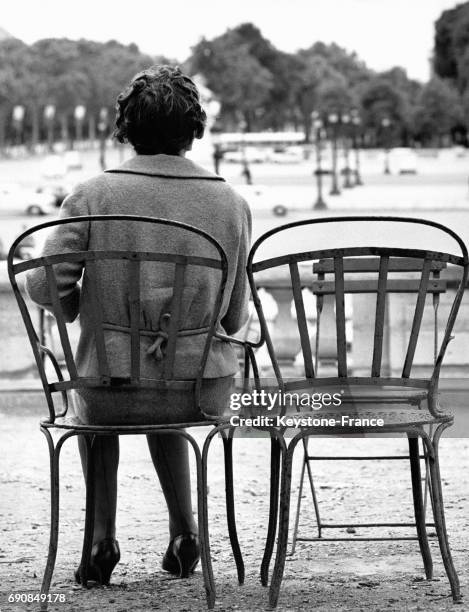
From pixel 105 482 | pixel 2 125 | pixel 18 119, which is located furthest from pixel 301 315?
pixel 18 119

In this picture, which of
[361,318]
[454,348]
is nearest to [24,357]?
[361,318]

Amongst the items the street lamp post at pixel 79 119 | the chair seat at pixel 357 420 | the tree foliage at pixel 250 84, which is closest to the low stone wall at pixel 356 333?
the chair seat at pixel 357 420

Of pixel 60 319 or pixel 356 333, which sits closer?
pixel 60 319

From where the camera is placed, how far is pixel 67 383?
313cm

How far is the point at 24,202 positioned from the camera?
63281mm

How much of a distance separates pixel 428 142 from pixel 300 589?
122 meters

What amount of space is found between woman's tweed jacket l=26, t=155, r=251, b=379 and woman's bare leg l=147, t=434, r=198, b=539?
1.09 feet

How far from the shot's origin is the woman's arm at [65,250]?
10.5 feet

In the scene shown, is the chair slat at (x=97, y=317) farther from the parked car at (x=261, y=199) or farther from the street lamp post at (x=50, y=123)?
the street lamp post at (x=50, y=123)

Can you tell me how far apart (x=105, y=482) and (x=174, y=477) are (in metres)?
0.18

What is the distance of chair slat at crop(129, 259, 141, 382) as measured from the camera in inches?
120

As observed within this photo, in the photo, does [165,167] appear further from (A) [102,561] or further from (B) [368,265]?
(A) [102,561]


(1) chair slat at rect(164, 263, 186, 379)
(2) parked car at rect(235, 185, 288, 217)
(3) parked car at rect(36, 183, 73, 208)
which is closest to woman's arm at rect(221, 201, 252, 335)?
(1) chair slat at rect(164, 263, 186, 379)

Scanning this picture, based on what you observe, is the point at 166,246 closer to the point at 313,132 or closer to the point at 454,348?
the point at 454,348
